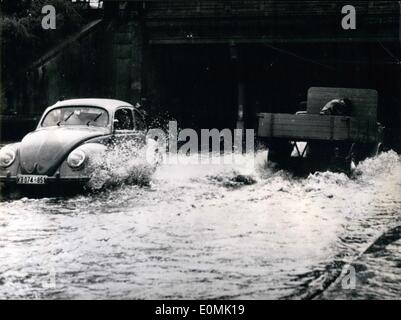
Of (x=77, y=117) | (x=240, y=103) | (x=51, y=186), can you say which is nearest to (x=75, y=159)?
(x=51, y=186)

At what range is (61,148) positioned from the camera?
900cm

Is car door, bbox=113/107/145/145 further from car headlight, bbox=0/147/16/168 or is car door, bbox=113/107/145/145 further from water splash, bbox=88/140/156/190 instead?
car headlight, bbox=0/147/16/168

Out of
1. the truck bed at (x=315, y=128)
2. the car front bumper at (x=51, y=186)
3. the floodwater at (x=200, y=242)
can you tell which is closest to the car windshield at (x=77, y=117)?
the floodwater at (x=200, y=242)

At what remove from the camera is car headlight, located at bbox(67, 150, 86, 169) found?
884 cm

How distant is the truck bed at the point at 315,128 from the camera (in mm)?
11414

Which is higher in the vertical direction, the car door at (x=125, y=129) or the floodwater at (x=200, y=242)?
the car door at (x=125, y=129)

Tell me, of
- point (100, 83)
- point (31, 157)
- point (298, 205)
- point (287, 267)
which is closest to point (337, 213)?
point (298, 205)

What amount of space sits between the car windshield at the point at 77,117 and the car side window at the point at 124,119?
27 cm

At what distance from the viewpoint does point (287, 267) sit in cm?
520

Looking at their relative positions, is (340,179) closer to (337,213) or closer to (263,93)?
(337,213)

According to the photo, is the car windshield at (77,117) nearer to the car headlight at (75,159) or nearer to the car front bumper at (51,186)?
the car headlight at (75,159)

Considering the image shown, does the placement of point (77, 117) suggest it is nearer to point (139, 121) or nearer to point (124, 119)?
point (124, 119)

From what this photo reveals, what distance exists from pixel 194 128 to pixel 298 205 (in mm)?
14302
